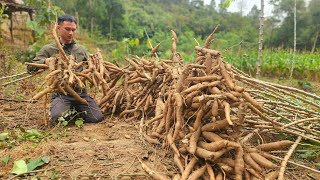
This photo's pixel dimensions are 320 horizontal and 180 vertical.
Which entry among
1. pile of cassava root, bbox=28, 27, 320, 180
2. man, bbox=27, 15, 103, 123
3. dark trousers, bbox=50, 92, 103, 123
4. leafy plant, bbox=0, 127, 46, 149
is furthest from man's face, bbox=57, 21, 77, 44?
leafy plant, bbox=0, 127, 46, 149

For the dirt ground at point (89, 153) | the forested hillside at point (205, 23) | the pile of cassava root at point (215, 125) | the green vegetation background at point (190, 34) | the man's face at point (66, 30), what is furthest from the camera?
the forested hillside at point (205, 23)

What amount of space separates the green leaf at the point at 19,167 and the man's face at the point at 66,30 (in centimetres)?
169

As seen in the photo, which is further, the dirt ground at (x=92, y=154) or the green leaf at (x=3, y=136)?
the green leaf at (x=3, y=136)

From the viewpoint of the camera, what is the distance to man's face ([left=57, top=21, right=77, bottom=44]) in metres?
3.16

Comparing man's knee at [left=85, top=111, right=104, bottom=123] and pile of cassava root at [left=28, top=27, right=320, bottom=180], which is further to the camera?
man's knee at [left=85, top=111, right=104, bottom=123]

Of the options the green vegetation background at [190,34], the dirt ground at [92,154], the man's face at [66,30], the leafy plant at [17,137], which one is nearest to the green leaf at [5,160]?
the dirt ground at [92,154]

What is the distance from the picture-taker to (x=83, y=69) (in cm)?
327

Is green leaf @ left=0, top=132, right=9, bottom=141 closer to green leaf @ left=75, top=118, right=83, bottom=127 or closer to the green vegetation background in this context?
green leaf @ left=75, top=118, right=83, bottom=127

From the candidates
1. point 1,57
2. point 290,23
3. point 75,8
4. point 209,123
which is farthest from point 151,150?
point 290,23

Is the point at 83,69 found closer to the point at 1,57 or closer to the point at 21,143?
the point at 21,143

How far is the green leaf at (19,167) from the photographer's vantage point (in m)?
1.86

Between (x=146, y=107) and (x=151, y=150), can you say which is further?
(x=146, y=107)

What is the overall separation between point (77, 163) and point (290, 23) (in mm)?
26907

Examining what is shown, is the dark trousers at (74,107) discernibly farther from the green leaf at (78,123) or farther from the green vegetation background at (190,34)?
the green vegetation background at (190,34)
